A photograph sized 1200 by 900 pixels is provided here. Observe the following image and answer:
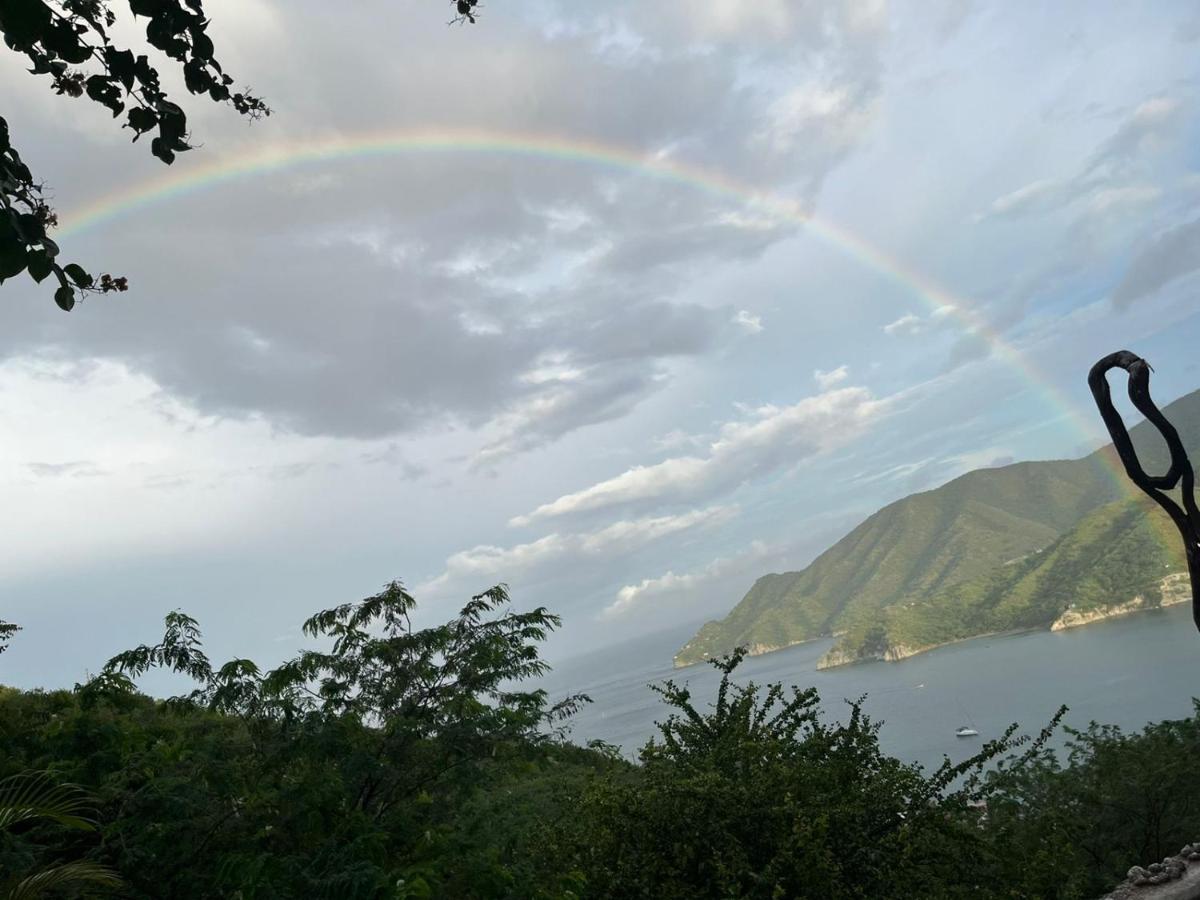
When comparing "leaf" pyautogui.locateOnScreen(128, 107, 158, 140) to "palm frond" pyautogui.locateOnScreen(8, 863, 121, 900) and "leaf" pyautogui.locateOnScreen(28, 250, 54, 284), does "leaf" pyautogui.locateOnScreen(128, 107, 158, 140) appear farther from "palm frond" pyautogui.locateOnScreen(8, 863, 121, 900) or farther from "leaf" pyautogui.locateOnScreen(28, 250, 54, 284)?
"palm frond" pyautogui.locateOnScreen(8, 863, 121, 900)

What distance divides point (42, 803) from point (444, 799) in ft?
11.9

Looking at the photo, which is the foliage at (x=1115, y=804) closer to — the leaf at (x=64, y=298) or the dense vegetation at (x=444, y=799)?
the dense vegetation at (x=444, y=799)

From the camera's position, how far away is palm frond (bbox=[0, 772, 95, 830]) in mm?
4652

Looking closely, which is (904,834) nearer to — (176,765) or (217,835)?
(217,835)

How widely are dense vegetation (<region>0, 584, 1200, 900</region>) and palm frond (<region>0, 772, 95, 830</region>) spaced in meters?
0.18

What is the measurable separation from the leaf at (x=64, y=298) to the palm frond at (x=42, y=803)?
312 cm

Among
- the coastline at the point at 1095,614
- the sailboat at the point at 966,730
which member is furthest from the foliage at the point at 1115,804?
the coastline at the point at 1095,614

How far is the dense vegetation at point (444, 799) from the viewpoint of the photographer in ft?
19.6

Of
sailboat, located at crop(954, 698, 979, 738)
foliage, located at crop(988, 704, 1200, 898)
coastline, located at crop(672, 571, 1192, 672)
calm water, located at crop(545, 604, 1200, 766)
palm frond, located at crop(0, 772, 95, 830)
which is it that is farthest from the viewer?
coastline, located at crop(672, 571, 1192, 672)

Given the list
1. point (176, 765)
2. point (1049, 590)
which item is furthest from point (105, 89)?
point (1049, 590)

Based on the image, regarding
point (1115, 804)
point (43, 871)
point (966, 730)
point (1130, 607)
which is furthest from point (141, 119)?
point (1130, 607)

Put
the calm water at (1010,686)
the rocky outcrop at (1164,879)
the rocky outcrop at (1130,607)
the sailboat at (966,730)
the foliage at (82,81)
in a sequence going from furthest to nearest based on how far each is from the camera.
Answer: the rocky outcrop at (1130,607) < the calm water at (1010,686) < the sailboat at (966,730) < the rocky outcrop at (1164,879) < the foliage at (82,81)

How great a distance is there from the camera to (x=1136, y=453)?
9.17 ft

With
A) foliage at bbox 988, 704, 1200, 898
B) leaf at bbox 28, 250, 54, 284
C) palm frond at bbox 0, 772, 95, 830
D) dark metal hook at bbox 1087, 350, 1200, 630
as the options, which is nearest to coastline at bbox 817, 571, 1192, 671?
foliage at bbox 988, 704, 1200, 898
